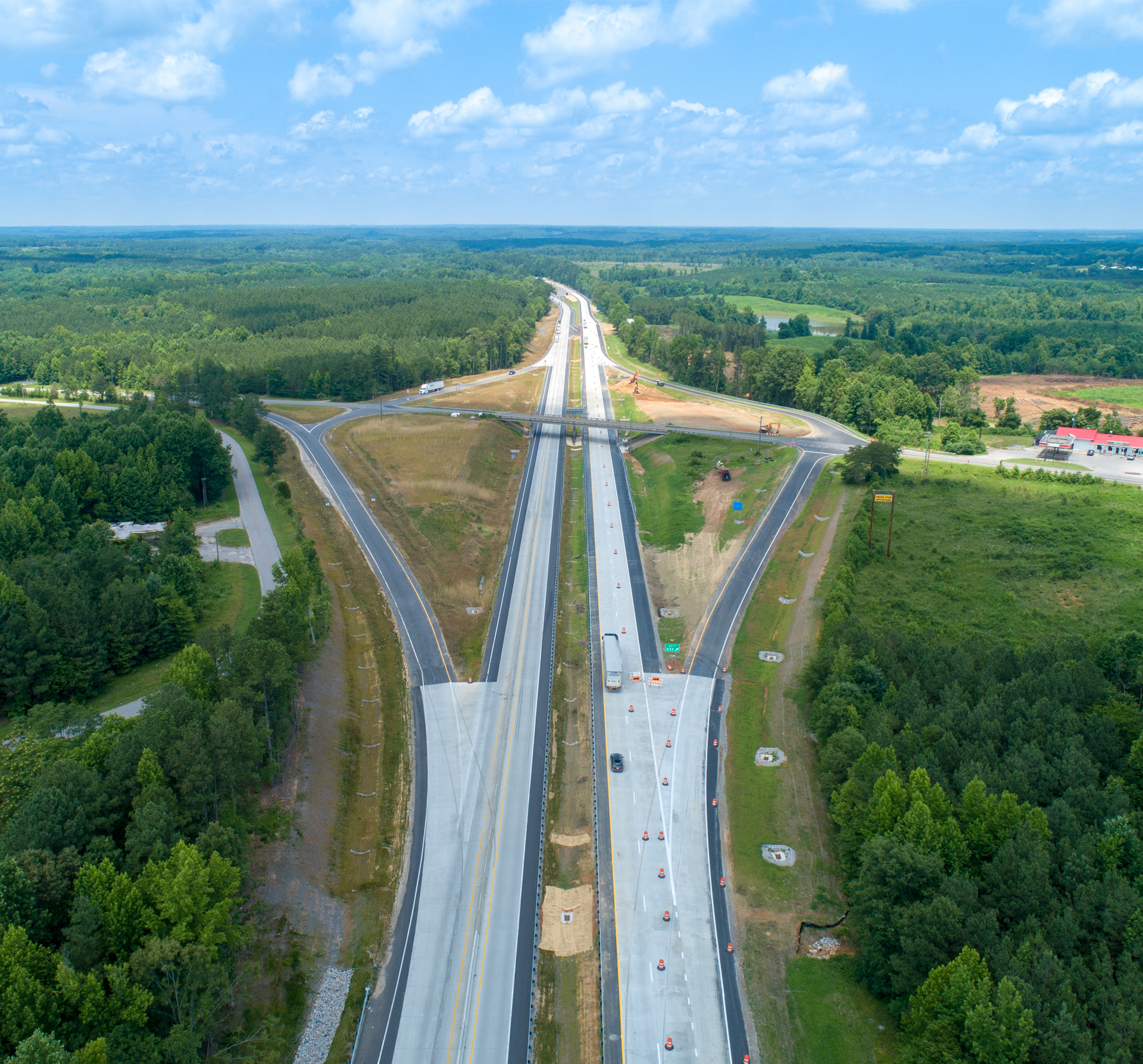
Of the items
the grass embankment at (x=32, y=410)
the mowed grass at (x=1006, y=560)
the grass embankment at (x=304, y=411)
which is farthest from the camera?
the grass embankment at (x=304, y=411)

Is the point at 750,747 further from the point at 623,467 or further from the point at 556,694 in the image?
the point at 623,467

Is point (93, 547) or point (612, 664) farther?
point (93, 547)

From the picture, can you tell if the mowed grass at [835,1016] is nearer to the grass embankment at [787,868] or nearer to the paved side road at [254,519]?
the grass embankment at [787,868]

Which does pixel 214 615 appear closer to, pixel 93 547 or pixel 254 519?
pixel 93 547

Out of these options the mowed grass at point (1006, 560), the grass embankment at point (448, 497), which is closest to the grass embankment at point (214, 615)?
the grass embankment at point (448, 497)

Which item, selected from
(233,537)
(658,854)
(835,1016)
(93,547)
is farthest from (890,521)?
(93,547)

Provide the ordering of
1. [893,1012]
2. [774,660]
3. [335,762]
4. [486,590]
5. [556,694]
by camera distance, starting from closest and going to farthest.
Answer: [893,1012], [335,762], [556,694], [774,660], [486,590]

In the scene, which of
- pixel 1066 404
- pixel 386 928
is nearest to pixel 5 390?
pixel 386 928
